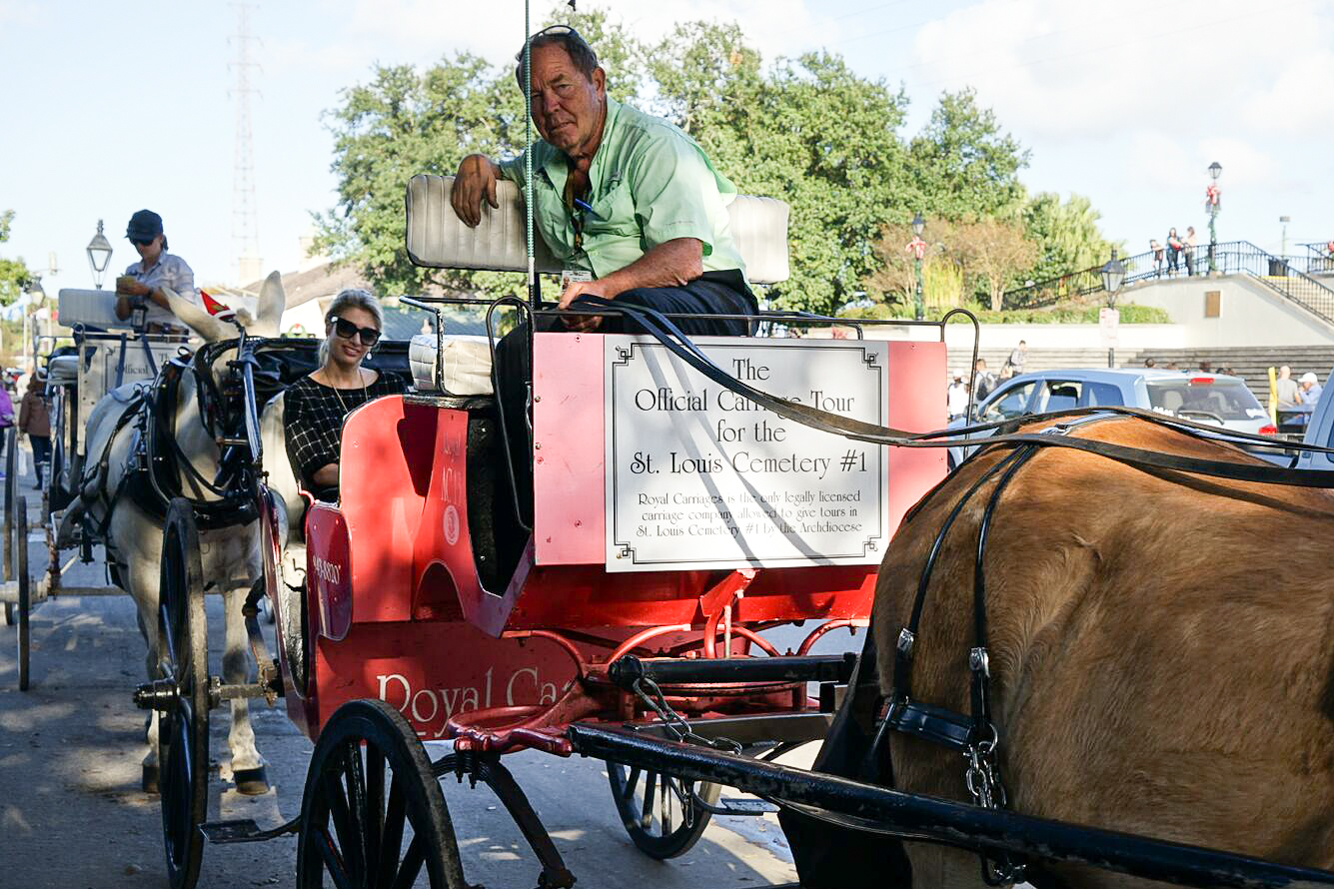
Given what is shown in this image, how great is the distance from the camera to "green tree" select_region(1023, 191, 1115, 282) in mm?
→ 49500

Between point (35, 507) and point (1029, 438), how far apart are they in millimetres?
19547

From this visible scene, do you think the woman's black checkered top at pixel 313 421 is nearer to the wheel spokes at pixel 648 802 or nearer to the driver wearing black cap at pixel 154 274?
the wheel spokes at pixel 648 802

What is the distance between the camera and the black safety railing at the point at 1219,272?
126 feet

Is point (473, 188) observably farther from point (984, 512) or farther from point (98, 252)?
point (98, 252)

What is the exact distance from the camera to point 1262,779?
1951 millimetres

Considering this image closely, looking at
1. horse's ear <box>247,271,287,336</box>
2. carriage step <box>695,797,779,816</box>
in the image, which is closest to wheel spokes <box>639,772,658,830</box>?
carriage step <box>695,797,779,816</box>

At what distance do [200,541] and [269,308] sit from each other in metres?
1.28

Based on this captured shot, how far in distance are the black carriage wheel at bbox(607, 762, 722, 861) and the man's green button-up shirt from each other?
185 cm


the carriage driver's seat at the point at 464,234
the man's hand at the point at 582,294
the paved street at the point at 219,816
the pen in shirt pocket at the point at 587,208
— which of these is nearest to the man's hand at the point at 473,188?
the carriage driver's seat at the point at 464,234

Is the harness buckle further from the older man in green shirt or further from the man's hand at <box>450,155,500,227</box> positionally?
the man's hand at <box>450,155,500,227</box>

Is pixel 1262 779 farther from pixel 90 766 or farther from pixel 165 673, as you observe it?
pixel 90 766

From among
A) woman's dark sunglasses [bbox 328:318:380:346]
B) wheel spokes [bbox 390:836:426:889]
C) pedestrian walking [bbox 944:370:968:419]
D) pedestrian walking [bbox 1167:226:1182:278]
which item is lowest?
wheel spokes [bbox 390:836:426:889]

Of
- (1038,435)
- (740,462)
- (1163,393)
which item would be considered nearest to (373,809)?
(740,462)

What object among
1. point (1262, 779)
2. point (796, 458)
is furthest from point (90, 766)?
point (1262, 779)
